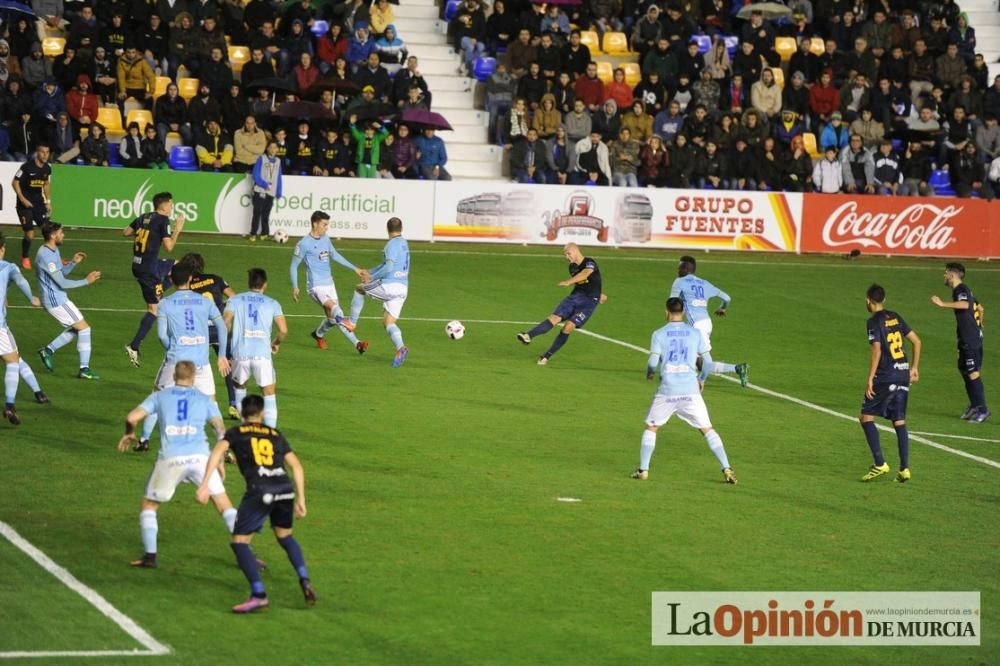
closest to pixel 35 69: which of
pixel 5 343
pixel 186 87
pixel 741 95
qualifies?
pixel 186 87

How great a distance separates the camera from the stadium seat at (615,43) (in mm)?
46594

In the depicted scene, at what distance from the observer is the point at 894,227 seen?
135ft

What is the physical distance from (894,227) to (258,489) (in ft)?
104

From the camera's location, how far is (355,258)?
34688 millimetres

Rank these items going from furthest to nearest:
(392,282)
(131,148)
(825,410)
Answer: (131,148) < (392,282) < (825,410)

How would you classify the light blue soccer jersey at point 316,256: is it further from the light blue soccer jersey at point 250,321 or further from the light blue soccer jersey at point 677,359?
the light blue soccer jersey at point 677,359

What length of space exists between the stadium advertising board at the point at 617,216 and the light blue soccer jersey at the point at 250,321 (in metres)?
20.0

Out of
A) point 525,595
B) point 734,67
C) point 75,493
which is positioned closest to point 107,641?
point 525,595

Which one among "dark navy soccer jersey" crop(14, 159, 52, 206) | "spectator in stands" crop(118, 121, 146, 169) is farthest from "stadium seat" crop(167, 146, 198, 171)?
"dark navy soccer jersey" crop(14, 159, 52, 206)

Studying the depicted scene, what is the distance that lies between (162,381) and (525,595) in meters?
6.23

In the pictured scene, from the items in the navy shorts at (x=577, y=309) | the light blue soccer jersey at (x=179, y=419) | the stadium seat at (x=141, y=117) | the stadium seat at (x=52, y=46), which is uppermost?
the stadium seat at (x=52, y=46)

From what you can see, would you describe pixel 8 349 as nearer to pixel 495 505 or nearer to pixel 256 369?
pixel 256 369

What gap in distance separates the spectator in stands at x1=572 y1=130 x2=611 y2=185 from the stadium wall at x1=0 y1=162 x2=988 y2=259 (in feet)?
4.91

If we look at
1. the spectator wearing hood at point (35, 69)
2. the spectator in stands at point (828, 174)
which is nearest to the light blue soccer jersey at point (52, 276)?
the spectator wearing hood at point (35, 69)
